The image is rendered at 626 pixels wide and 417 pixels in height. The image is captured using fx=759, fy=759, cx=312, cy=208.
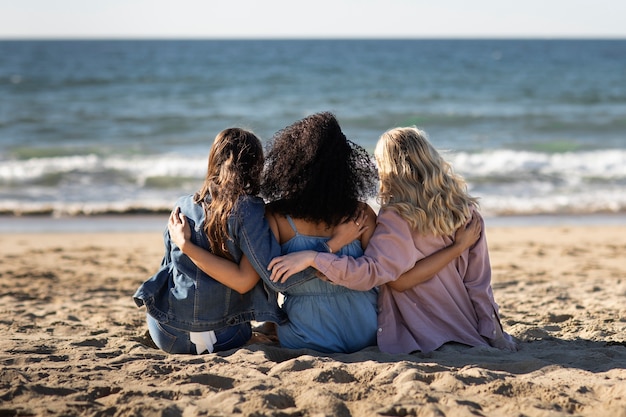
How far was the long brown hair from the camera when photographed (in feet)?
11.8

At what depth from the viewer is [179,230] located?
145 inches

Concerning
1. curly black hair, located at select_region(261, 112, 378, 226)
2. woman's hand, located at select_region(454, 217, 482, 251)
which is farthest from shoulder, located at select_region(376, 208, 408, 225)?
woman's hand, located at select_region(454, 217, 482, 251)

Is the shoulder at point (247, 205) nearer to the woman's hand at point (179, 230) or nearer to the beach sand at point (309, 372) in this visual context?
the woman's hand at point (179, 230)

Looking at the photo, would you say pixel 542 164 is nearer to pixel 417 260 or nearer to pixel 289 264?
pixel 417 260

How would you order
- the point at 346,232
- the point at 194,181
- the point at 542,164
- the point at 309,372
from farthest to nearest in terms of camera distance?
the point at 542,164, the point at 194,181, the point at 346,232, the point at 309,372

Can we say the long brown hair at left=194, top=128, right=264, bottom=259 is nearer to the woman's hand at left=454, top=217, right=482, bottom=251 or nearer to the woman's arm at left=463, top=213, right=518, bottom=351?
the woman's hand at left=454, top=217, right=482, bottom=251

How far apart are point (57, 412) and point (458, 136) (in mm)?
15783

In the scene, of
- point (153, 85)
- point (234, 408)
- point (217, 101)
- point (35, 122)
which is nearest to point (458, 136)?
point (217, 101)

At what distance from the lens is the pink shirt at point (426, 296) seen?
3.68 m

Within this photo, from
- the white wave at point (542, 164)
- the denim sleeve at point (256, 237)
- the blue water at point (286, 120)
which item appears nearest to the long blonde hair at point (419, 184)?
the blue water at point (286, 120)

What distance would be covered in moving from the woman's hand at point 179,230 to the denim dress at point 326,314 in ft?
1.57

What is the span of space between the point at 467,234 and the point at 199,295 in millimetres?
1378

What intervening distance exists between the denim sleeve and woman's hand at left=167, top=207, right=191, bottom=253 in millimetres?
251

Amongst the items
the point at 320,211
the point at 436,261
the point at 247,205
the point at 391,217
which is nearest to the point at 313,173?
the point at 320,211
